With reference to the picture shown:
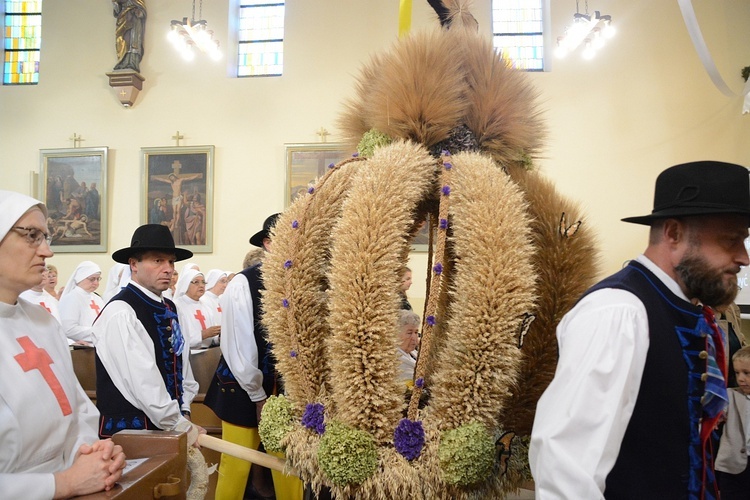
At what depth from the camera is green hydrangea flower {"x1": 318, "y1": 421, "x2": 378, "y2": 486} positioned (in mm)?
1566

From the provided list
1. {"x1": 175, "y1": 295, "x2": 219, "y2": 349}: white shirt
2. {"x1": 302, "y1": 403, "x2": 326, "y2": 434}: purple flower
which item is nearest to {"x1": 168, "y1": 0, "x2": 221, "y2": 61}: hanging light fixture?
{"x1": 175, "y1": 295, "x2": 219, "y2": 349}: white shirt

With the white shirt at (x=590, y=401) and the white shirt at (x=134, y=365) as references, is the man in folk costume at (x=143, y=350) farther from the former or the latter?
the white shirt at (x=590, y=401)

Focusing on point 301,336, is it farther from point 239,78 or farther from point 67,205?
point 67,205

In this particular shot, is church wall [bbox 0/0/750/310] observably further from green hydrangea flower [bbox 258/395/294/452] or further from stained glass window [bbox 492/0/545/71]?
green hydrangea flower [bbox 258/395/294/452]

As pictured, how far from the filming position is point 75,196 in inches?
412

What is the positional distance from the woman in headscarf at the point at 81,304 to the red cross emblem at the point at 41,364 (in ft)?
17.2

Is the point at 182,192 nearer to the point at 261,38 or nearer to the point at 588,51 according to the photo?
the point at 261,38

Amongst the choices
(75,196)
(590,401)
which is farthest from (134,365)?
(75,196)

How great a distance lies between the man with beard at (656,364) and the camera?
1.31m

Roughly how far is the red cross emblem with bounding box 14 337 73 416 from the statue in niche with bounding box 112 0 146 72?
30.7 ft

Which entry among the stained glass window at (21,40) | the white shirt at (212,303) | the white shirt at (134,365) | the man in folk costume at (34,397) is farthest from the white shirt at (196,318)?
the stained glass window at (21,40)

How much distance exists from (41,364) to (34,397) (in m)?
0.13

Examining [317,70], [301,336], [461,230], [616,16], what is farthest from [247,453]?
[616,16]

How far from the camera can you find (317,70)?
1025 centimetres
